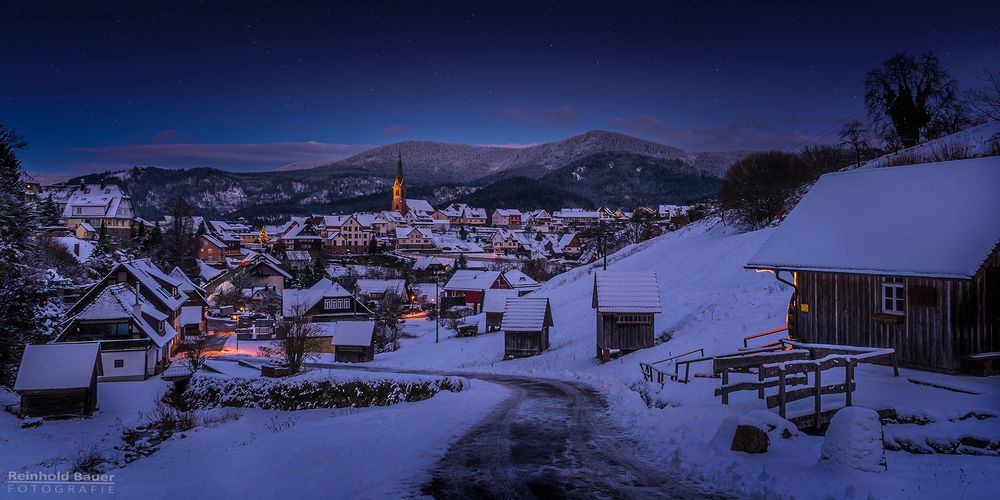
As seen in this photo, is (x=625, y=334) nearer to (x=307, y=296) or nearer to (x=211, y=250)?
(x=307, y=296)

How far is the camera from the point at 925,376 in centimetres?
1576

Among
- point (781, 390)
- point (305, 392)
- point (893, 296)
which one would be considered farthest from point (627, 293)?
point (781, 390)

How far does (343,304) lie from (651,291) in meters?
48.1

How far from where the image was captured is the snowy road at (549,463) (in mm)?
9328

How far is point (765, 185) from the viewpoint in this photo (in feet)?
168

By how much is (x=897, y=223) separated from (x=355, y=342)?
4683cm

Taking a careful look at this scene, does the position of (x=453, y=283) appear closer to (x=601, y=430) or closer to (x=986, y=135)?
(x=986, y=135)

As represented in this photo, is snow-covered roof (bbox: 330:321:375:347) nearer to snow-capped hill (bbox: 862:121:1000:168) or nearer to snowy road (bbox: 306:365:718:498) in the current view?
snowy road (bbox: 306:365:718:498)

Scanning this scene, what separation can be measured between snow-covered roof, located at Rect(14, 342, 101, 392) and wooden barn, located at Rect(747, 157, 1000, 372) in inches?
1544

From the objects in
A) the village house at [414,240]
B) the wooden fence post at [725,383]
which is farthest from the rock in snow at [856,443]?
the village house at [414,240]

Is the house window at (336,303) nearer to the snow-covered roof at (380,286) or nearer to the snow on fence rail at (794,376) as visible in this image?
the snow-covered roof at (380,286)

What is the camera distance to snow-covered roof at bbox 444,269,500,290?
84.7 meters

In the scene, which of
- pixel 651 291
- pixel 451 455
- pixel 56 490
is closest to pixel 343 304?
pixel 651 291

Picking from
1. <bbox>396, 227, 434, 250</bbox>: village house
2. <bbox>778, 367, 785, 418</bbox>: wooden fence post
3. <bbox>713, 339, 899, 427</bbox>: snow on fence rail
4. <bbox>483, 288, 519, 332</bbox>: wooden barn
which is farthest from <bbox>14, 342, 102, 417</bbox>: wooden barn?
<bbox>396, 227, 434, 250</bbox>: village house
